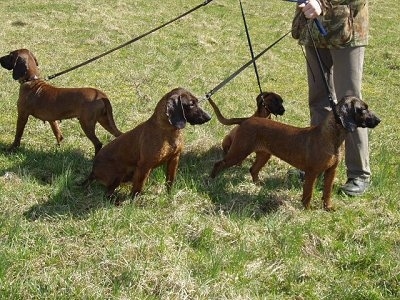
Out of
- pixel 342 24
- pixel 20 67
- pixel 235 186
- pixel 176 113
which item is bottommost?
pixel 235 186

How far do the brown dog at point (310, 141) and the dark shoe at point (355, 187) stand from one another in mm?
→ 383

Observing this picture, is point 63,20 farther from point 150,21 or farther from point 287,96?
point 287,96

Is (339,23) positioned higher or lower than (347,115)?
higher

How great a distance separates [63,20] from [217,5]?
5.79 m

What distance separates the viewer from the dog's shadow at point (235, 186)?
16.5 feet

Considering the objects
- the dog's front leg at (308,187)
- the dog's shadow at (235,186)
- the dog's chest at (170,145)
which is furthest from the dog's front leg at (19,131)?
the dog's front leg at (308,187)

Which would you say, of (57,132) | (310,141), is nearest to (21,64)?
(57,132)

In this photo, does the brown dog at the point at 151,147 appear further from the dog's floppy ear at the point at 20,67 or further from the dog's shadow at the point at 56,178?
the dog's floppy ear at the point at 20,67

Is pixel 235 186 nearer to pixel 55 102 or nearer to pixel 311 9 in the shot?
pixel 311 9

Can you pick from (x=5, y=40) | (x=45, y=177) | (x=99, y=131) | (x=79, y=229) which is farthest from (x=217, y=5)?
(x=79, y=229)

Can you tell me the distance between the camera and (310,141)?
496cm

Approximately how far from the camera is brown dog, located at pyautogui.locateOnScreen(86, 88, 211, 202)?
471cm

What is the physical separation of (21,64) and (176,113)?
8.15 feet

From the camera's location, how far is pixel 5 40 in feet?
37.8
